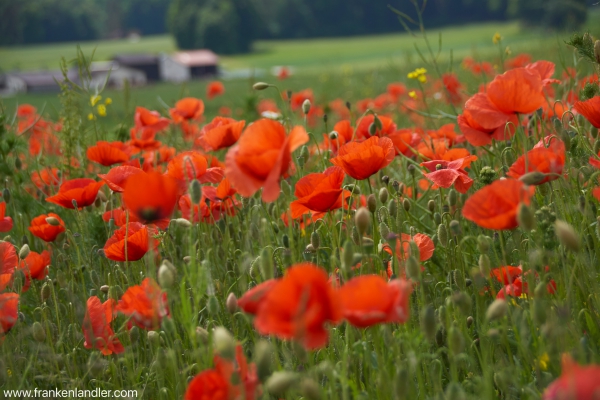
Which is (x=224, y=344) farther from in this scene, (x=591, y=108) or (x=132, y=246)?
(x=591, y=108)

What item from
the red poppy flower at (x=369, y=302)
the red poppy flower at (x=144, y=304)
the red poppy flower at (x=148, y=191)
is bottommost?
the red poppy flower at (x=144, y=304)

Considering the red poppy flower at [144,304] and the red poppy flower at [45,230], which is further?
the red poppy flower at [45,230]

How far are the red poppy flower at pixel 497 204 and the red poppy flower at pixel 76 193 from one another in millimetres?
1276

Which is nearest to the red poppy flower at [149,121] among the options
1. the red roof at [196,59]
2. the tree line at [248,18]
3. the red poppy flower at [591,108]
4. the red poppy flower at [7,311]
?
the red poppy flower at [7,311]

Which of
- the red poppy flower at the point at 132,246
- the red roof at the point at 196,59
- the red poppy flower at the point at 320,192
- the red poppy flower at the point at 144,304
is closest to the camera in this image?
the red poppy flower at the point at 144,304

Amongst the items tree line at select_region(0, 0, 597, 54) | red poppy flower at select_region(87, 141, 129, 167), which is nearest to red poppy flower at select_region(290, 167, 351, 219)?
red poppy flower at select_region(87, 141, 129, 167)

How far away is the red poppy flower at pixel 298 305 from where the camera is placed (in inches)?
35.4

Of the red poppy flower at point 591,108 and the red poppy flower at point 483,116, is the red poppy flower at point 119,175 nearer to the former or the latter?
the red poppy flower at point 483,116

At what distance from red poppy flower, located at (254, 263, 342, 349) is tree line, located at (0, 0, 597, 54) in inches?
2463

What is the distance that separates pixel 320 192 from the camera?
153cm

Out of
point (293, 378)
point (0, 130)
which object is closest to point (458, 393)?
point (293, 378)

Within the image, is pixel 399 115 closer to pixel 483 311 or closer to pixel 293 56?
pixel 483 311

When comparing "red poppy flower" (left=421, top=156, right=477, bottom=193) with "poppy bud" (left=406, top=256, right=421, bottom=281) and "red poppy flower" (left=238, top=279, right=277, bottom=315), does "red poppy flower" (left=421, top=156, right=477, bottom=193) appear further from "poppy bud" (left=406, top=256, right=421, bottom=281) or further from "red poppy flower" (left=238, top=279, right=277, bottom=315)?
"red poppy flower" (left=238, top=279, right=277, bottom=315)

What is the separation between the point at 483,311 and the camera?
5.21ft
